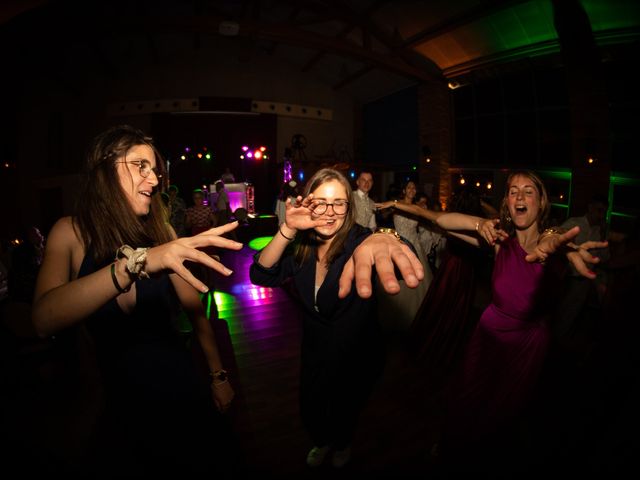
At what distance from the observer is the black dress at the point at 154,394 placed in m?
1.12

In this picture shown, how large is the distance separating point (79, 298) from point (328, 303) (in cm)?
104

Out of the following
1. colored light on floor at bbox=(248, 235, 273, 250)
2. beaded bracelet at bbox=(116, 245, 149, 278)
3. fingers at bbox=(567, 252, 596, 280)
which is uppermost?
beaded bracelet at bbox=(116, 245, 149, 278)

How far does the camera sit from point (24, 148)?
30.6 ft

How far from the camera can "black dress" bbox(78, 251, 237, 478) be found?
1.12 meters

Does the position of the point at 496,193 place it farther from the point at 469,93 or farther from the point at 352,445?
the point at 352,445

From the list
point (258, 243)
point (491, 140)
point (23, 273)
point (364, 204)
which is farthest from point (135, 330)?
point (491, 140)

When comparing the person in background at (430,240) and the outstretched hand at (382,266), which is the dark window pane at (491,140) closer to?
the person in background at (430,240)

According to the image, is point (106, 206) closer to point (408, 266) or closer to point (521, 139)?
point (408, 266)

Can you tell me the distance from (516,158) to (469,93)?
2.45 m

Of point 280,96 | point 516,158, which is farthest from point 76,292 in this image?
point 280,96

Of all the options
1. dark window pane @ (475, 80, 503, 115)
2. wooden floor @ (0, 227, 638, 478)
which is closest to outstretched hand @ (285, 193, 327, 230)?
wooden floor @ (0, 227, 638, 478)

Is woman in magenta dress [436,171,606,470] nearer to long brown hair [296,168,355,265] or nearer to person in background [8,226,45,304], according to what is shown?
long brown hair [296,168,355,265]

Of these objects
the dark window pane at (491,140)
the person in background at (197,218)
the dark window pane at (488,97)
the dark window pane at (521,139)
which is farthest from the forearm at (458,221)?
the dark window pane at (488,97)

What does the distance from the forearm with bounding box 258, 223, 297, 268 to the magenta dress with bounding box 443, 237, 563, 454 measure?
136 cm
